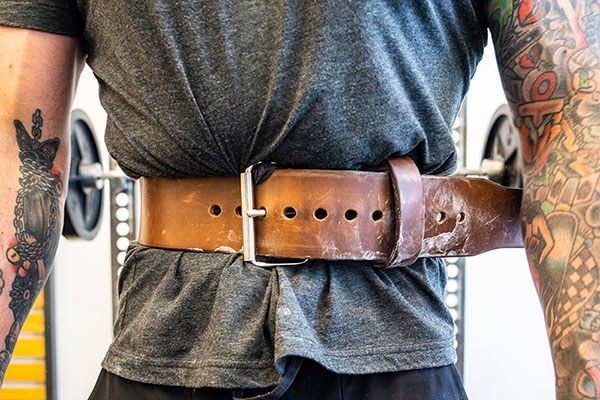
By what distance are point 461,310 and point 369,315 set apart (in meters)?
1.23

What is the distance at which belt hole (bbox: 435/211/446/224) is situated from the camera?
639 mm

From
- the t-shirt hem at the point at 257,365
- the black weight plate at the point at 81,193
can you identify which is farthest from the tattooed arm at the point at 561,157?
the black weight plate at the point at 81,193

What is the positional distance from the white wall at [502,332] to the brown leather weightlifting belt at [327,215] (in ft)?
4.25

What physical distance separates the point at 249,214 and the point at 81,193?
0.97m

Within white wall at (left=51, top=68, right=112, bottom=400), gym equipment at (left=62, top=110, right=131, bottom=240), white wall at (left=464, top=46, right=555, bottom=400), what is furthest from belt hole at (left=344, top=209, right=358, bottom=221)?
white wall at (left=51, top=68, right=112, bottom=400)

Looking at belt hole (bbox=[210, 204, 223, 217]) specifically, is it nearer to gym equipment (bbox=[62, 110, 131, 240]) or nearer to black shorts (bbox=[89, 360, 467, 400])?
black shorts (bbox=[89, 360, 467, 400])

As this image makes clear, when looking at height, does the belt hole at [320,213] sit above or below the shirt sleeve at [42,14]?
below

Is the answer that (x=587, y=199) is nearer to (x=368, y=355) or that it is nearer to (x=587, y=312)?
(x=587, y=312)

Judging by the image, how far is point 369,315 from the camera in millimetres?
613

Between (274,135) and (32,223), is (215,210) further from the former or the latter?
(32,223)

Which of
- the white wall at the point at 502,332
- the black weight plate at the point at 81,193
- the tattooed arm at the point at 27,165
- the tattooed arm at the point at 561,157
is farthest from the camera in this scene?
the white wall at the point at 502,332

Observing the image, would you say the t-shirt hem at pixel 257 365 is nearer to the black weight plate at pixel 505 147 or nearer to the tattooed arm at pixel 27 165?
the tattooed arm at pixel 27 165

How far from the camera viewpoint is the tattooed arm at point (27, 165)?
0.69m

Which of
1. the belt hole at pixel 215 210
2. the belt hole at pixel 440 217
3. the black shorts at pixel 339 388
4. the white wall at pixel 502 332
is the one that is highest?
the belt hole at pixel 215 210
